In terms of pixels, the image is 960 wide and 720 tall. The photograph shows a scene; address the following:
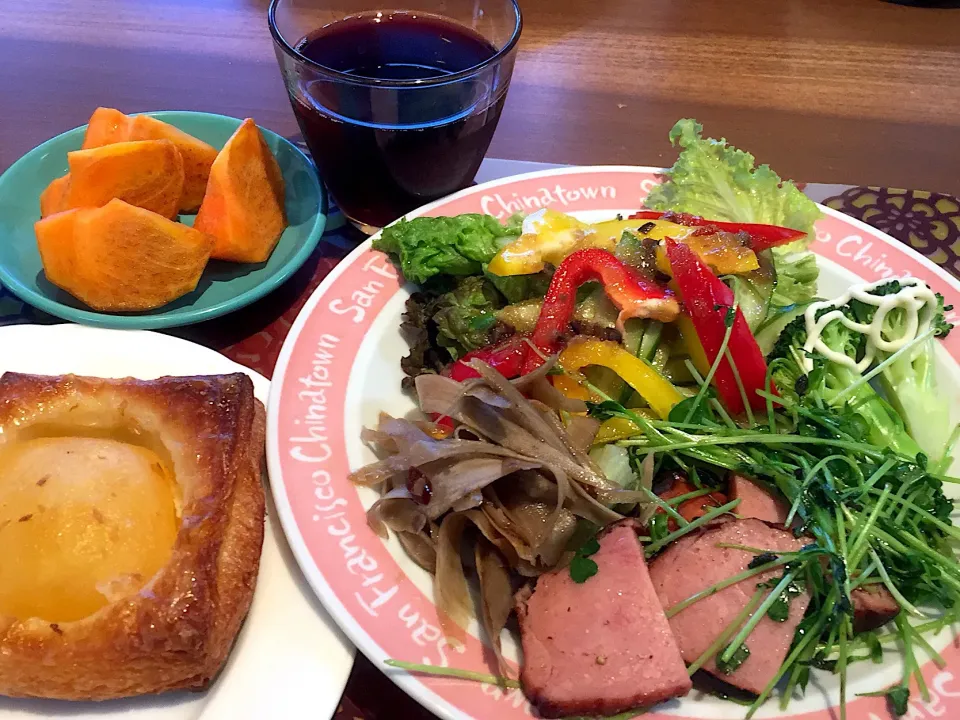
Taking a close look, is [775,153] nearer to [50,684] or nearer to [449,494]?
[449,494]

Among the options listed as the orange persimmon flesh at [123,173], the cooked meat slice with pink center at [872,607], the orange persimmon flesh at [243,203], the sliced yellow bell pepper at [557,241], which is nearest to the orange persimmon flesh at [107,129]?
the orange persimmon flesh at [123,173]

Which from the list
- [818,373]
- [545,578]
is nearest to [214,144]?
[545,578]

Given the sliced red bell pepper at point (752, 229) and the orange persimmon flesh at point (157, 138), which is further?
the orange persimmon flesh at point (157, 138)

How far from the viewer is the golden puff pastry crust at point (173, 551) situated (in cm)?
136

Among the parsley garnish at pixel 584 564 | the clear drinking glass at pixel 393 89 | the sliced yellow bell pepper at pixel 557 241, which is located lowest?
the parsley garnish at pixel 584 564

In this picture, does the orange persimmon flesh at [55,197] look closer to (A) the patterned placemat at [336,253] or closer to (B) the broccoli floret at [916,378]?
A: (A) the patterned placemat at [336,253]

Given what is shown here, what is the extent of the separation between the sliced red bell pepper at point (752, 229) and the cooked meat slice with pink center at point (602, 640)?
3.31 feet

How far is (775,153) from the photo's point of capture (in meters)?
3.09

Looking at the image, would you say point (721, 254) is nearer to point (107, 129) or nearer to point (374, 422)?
point (374, 422)

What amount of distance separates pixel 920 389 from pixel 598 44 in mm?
2551

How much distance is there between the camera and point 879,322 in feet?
6.59

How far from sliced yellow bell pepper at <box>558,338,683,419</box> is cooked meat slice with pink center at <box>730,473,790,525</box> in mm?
255

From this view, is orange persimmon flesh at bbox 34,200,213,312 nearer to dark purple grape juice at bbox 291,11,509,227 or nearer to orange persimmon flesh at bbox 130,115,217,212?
orange persimmon flesh at bbox 130,115,217,212

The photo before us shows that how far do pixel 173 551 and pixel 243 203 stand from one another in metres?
1.20
